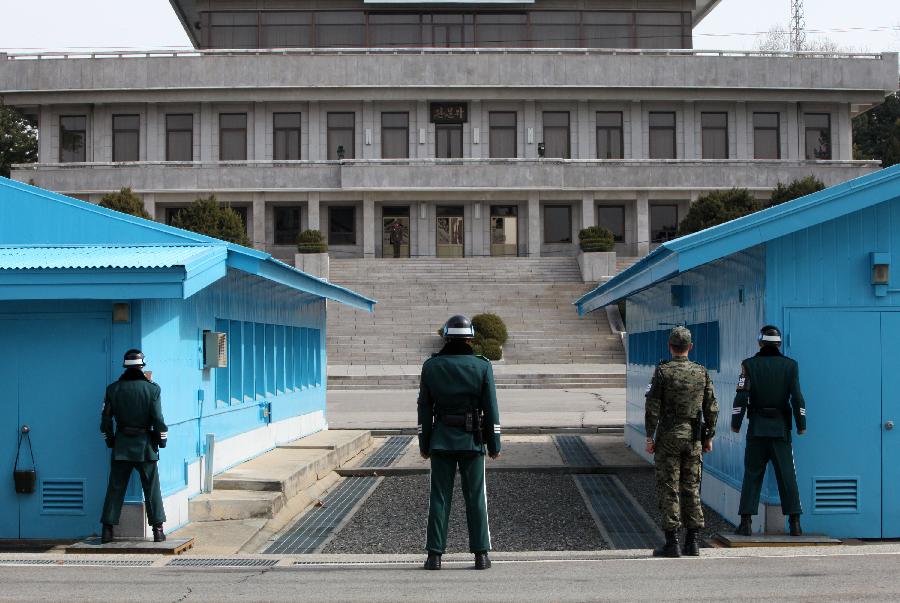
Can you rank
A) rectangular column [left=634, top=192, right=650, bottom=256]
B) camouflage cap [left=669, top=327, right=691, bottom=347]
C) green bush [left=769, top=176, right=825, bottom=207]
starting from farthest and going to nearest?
rectangular column [left=634, top=192, right=650, bottom=256] < green bush [left=769, top=176, right=825, bottom=207] < camouflage cap [left=669, top=327, right=691, bottom=347]

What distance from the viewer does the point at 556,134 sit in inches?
2138

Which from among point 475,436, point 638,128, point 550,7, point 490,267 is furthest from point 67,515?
point 550,7

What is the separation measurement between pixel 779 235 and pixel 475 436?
3.73 m

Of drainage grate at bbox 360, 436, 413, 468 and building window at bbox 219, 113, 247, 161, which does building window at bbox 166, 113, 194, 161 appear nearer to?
building window at bbox 219, 113, 247, 161

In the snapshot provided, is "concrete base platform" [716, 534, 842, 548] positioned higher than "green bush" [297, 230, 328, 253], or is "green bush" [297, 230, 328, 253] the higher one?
"green bush" [297, 230, 328, 253]

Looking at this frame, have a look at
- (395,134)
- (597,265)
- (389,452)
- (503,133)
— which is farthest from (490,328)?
(389,452)

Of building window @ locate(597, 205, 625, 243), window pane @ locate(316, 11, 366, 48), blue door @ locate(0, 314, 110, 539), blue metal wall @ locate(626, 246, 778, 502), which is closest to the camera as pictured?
blue door @ locate(0, 314, 110, 539)

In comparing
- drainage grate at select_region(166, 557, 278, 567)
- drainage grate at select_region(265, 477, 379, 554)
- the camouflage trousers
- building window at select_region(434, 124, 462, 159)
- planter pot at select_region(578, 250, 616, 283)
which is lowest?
drainage grate at select_region(265, 477, 379, 554)

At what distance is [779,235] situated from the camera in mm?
10688

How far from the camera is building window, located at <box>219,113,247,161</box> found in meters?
54.0

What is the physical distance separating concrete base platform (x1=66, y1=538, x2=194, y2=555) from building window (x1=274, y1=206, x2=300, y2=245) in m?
43.9

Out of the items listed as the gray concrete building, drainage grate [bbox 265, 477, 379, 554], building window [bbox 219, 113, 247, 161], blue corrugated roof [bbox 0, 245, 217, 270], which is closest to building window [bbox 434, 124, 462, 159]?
the gray concrete building

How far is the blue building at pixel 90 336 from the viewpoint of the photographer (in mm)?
10453

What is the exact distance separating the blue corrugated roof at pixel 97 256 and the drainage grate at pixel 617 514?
16.4 ft
